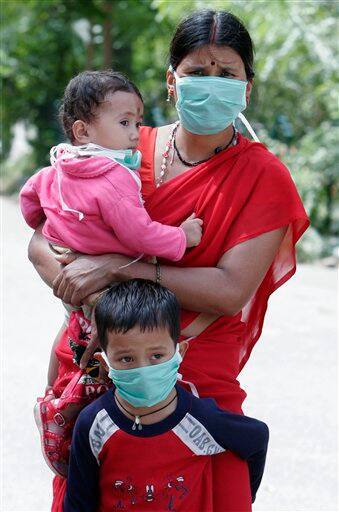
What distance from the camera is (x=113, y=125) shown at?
2.39 meters

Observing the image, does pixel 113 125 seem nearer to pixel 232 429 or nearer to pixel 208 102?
pixel 208 102

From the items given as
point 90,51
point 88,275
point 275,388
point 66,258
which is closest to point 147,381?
point 88,275

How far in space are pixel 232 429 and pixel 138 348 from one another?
0.35 meters

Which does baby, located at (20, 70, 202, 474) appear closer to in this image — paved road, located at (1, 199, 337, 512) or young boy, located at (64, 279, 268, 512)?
young boy, located at (64, 279, 268, 512)

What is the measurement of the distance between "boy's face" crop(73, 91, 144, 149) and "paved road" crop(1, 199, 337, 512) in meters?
2.47

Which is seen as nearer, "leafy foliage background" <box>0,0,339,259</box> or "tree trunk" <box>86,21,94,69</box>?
"leafy foliage background" <box>0,0,339,259</box>

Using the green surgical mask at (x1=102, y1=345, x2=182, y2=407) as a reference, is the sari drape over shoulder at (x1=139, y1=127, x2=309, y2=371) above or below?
above

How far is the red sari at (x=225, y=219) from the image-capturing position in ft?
7.70

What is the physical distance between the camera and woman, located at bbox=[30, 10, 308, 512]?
2.31m

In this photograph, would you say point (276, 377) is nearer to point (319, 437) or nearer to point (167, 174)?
point (319, 437)

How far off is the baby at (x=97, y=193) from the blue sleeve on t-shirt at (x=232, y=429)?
319mm

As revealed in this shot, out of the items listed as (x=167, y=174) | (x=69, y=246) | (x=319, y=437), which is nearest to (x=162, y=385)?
(x=69, y=246)

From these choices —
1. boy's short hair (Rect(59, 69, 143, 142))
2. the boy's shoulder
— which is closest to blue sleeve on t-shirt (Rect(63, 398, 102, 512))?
the boy's shoulder

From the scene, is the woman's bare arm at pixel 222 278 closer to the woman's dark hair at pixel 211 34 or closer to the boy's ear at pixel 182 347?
the boy's ear at pixel 182 347
